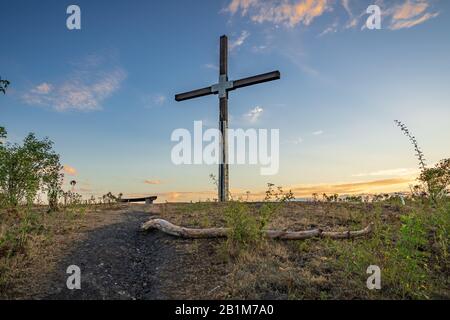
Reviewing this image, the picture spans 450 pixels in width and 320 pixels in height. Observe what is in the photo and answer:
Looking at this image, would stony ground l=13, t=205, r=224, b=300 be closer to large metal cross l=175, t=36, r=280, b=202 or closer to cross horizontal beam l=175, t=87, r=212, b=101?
large metal cross l=175, t=36, r=280, b=202

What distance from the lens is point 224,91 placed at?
15.7 m

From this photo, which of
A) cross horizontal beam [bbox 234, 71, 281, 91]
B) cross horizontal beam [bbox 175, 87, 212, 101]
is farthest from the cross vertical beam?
cross horizontal beam [bbox 175, 87, 212, 101]

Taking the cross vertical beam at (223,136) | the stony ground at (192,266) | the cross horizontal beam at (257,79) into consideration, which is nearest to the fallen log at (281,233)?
the stony ground at (192,266)

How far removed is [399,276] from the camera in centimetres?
584

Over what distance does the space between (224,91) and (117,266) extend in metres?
10.2

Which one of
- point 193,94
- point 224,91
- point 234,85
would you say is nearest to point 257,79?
point 234,85

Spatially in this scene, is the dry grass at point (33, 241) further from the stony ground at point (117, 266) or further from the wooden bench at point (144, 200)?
the wooden bench at point (144, 200)

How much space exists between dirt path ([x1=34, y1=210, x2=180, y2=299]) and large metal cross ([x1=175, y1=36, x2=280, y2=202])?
6.13 m

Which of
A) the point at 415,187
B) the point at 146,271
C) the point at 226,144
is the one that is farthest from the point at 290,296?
the point at 226,144

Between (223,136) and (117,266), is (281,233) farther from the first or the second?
(223,136)

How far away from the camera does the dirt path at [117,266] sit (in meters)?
6.10

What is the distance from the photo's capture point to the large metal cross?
15031 mm
